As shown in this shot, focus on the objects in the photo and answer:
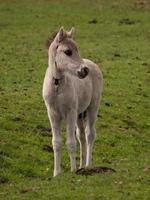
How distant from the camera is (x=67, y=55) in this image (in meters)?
12.4

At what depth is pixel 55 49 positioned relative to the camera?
12.6 m

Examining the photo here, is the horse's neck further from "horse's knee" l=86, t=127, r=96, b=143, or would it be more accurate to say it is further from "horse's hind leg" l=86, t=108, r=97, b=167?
"horse's knee" l=86, t=127, r=96, b=143

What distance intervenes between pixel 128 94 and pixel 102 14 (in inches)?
833

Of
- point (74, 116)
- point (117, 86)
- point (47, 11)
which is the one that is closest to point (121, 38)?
point (47, 11)

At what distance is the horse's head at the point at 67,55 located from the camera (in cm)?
1231

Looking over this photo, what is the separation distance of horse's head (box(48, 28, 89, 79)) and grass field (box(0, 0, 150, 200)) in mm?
1850

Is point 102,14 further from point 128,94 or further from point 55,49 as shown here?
point 55,49

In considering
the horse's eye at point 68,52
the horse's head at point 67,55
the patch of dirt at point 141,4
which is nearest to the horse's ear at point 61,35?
the horse's head at point 67,55

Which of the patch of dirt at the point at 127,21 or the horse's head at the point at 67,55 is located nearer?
Result: the horse's head at the point at 67,55

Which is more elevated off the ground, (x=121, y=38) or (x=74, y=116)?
(x=74, y=116)

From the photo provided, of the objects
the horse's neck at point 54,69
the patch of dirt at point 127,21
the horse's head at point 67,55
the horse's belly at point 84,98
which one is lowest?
the patch of dirt at point 127,21

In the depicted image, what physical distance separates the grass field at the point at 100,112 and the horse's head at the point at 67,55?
1.85 meters

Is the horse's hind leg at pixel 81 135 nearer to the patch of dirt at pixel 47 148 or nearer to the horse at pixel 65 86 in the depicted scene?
the horse at pixel 65 86

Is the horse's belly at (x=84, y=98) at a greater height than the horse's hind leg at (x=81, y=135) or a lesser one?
greater
